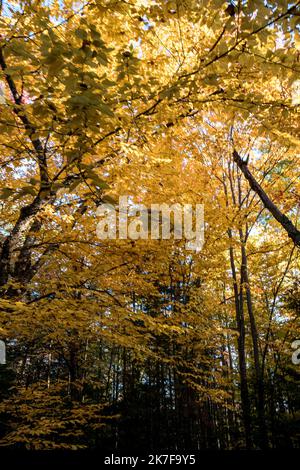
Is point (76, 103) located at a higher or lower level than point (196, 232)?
lower

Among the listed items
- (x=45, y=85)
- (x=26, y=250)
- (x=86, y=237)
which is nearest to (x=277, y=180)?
(x=86, y=237)

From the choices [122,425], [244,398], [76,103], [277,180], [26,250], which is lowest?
[122,425]

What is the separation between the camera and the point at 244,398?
7.84 metres

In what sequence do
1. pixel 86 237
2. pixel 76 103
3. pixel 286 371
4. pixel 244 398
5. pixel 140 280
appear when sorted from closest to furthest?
pixel 76 103
pixel 86 237
pixel 140 280
pixel 244 398
pixel 286 371

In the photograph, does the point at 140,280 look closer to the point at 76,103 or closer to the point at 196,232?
the point at 196,232

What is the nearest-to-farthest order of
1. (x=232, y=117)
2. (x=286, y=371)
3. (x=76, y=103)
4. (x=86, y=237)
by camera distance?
(x=76, y=103)
(x=232, y=117)
(x=86, y=237)
(x=286, y=371)

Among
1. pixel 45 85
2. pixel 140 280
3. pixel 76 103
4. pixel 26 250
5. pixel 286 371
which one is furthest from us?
pixel 286 371

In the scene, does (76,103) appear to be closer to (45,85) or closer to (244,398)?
(45,85)

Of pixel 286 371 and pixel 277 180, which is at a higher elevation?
pixel 277 180

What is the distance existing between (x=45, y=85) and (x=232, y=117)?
1746 millimetres

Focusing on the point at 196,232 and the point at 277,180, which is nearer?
the point at 196,232
